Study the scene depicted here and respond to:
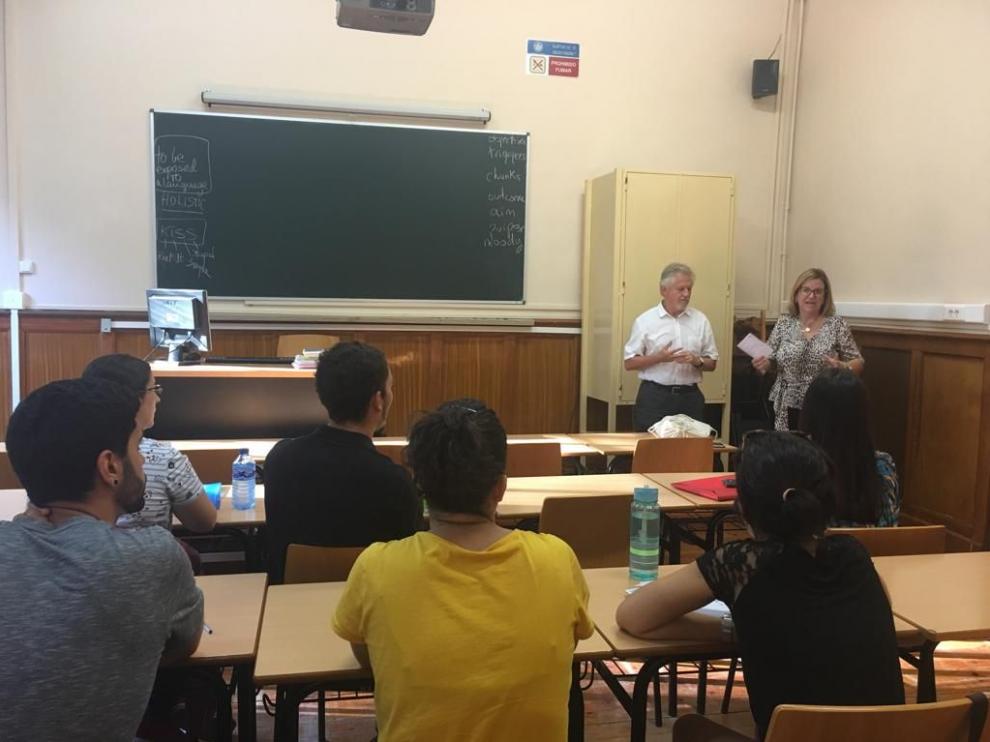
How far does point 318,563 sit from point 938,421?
4.01 metres

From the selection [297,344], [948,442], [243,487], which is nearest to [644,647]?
[243,487]

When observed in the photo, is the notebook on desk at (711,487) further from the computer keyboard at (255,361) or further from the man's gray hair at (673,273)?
the computer keyboard at (255,361)

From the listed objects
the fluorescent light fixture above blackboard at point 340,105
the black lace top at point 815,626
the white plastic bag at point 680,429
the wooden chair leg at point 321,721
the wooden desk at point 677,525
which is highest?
the fluorescent light fixture above blackboard at point 340,105

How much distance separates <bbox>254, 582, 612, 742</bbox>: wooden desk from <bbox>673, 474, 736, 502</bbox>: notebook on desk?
1.36 m

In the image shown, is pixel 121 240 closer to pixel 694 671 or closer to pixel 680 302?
pixel 680 302

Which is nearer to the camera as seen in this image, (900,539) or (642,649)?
(642,649)

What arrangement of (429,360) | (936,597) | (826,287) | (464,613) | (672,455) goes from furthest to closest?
1. (429,360)
2. (826,287)
3. (672,455)
4. (936,597)
5. (464,613)

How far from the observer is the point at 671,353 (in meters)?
4.88

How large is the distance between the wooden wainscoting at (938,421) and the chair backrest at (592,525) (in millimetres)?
2631

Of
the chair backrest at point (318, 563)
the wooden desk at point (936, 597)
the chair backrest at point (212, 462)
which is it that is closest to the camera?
the wooden desk at point (936, 597)

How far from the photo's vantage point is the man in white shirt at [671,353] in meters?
4.93

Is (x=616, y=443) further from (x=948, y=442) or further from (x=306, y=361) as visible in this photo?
(x=948, y=442)

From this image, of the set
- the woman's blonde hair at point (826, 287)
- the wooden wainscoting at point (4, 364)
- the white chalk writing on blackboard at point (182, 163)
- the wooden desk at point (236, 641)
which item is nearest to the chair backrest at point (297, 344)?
the white chalk writing on blackboard at point (182, 163)

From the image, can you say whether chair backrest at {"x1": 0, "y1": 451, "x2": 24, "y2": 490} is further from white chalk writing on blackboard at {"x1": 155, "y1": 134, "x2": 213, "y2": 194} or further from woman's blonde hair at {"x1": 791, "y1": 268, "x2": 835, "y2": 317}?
woman's blonde hair at {"x1": 791, "y1": 268, "x2": 835, "y2": 317}
